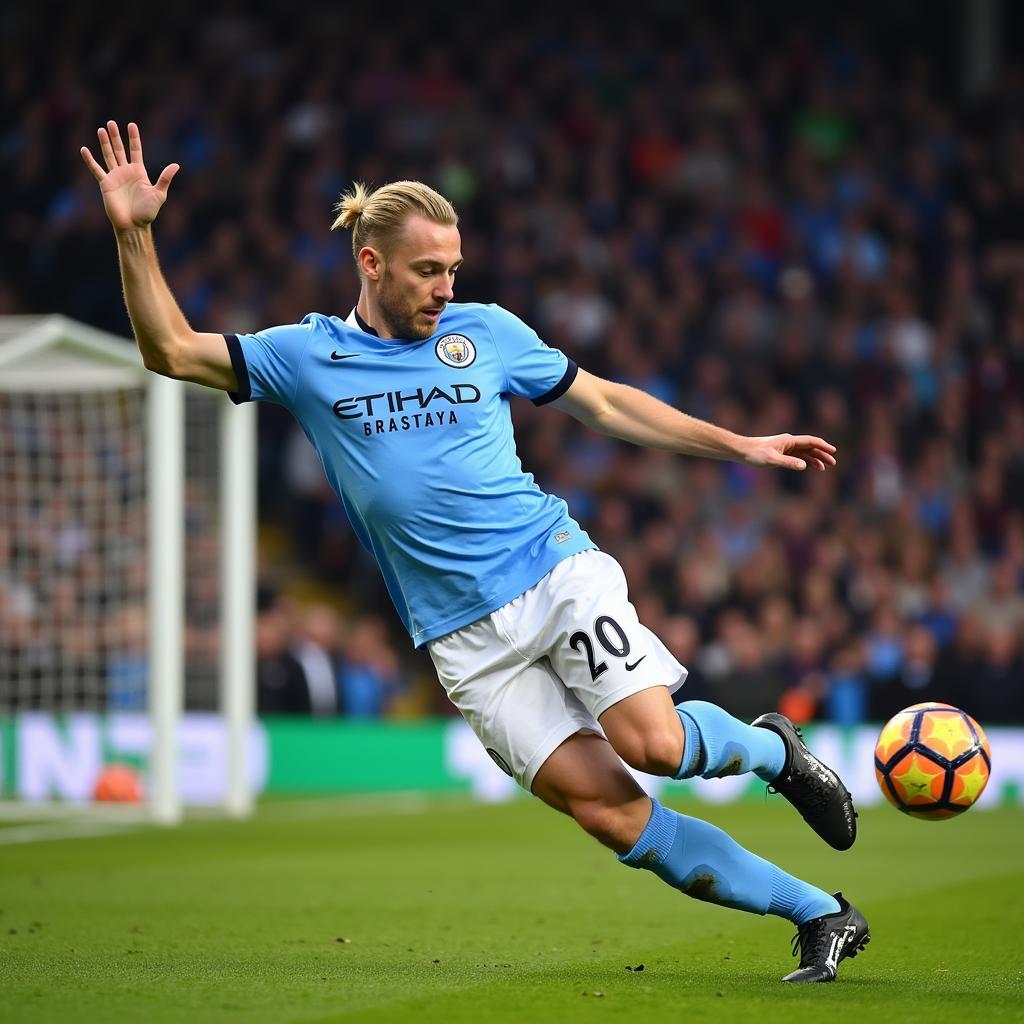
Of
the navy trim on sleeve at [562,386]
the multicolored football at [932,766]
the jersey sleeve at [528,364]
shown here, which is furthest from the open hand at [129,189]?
the multicolored football at [932,766]

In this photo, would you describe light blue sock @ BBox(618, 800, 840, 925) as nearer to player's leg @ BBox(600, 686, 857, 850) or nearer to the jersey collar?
player's leg @ BBox(600, 686, 857, 850)

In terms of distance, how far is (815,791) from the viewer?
532cm

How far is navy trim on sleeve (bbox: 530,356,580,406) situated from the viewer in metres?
5.55

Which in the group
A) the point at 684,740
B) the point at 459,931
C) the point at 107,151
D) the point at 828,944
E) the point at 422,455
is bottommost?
the point at 459,931

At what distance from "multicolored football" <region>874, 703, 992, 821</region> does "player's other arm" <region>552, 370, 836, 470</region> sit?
3.28ft

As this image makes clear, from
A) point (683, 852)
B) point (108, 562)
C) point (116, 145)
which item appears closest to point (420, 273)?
point (116, 145)

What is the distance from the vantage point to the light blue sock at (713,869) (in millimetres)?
5234

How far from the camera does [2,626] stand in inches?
533

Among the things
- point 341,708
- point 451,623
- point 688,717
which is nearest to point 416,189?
point 451,623

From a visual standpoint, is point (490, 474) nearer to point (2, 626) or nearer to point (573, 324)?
point (2, 626)

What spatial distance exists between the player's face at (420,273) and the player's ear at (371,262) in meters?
0.02

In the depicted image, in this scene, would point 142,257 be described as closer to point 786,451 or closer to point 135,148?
point 135,148

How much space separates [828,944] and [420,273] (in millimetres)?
2225

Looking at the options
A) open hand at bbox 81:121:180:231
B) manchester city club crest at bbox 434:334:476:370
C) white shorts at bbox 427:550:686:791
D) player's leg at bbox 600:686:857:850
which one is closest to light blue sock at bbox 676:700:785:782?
player's leg at bbox 600:686:857:850
